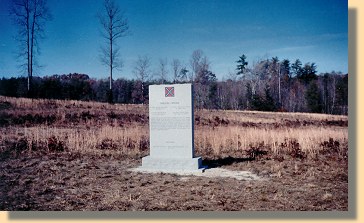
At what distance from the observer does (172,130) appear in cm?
756

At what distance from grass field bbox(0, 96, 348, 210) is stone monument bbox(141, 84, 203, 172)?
53 centimetres

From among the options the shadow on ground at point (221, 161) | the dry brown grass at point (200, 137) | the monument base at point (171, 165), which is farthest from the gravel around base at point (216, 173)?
the dry brown grass at point (200, 137)

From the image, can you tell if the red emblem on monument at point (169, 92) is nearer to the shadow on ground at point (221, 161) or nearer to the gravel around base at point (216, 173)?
the gravel around base at point (216, 173)

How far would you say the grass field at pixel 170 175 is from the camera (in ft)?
17.9

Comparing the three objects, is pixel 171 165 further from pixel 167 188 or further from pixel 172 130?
pixel 167 188

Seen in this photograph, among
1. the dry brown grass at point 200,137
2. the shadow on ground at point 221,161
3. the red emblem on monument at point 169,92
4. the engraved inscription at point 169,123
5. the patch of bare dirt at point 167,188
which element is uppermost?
the red emblem on monument at point 169,92

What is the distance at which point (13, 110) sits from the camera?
15.1 m

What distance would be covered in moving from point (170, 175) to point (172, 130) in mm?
1020

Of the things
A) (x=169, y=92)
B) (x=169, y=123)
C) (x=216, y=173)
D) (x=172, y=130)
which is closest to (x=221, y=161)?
(x=216, y=173)

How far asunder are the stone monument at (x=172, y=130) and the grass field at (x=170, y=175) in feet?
1.73

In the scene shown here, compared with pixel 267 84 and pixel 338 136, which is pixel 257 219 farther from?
pixel 267 84

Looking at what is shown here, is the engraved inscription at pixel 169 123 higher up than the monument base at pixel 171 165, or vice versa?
the engraved inscription at pixel 169 123

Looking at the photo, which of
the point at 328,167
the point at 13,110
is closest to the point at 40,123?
the point at 13,110

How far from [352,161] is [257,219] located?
1881mm
